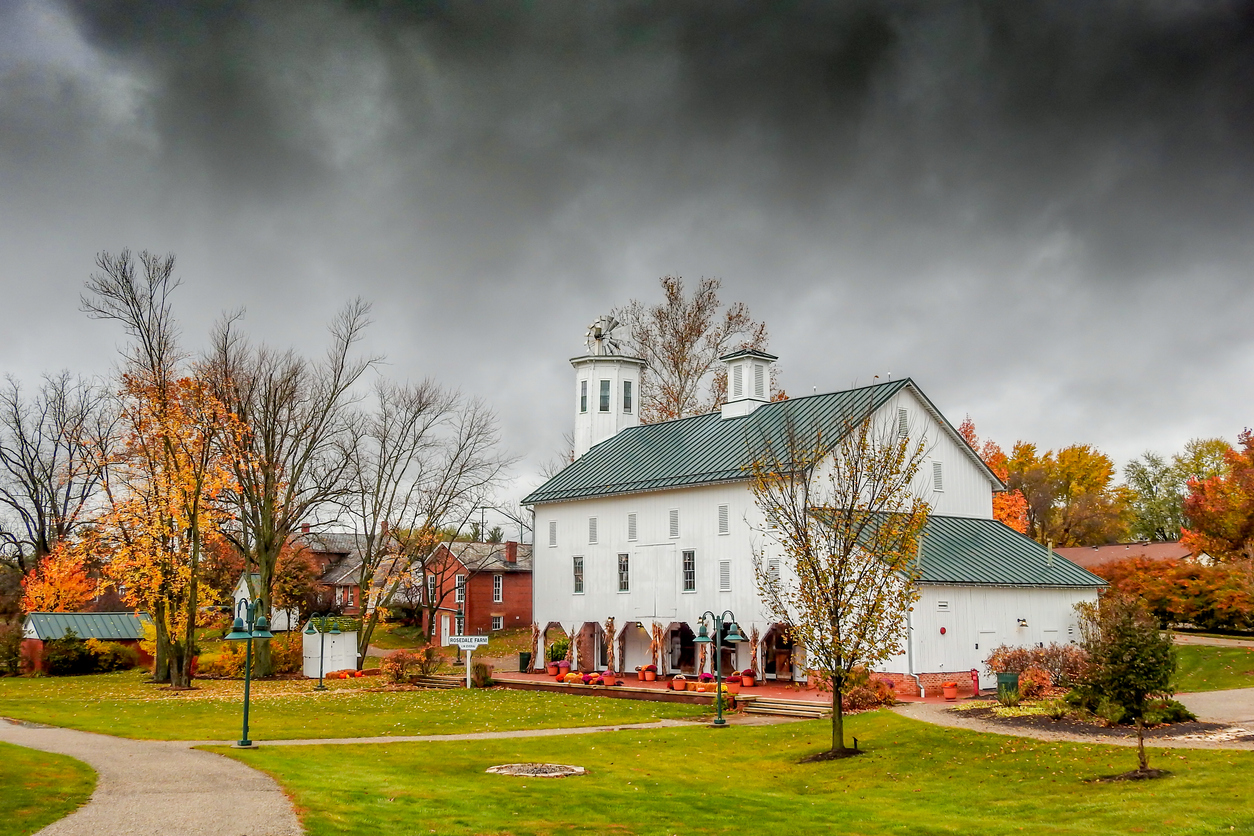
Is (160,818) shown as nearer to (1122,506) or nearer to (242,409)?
(242,409)

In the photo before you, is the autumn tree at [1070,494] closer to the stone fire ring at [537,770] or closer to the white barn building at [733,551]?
the white barn building at [733,551]

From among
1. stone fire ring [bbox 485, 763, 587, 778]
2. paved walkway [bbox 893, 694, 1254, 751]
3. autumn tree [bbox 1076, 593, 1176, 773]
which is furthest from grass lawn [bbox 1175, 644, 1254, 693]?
stone fire ring [bbox 485, 763, 587, 778]

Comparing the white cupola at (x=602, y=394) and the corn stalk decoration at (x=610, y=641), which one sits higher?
the white cupola at (x=602, y=394)

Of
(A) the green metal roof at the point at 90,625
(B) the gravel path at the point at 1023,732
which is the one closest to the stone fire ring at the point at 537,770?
(B) the gravel path at the point at 1023,732

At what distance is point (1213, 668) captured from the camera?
3353 centimetres

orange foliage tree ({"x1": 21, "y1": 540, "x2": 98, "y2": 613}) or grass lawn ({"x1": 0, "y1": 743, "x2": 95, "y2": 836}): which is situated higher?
orange foliage tree ({"x1": 21, "y1": 540, "x2": 98, "y2": 613})

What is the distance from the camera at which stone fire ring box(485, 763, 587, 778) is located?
690 inches

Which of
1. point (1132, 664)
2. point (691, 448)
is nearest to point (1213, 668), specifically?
point (691, 448)

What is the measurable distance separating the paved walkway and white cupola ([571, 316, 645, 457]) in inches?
845

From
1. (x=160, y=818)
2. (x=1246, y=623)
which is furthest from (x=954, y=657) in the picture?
(x=160, y=818)

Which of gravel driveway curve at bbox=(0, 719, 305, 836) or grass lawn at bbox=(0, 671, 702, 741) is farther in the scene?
grass lawn at bbox=(0, 671, 702, 741)

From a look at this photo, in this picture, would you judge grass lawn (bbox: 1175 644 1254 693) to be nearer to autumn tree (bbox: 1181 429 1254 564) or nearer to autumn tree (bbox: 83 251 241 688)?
autumn tree (bbox: 1181 429 1254 564)

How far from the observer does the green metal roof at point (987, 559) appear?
31.5 metres

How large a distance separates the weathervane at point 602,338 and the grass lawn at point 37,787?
101 ft
